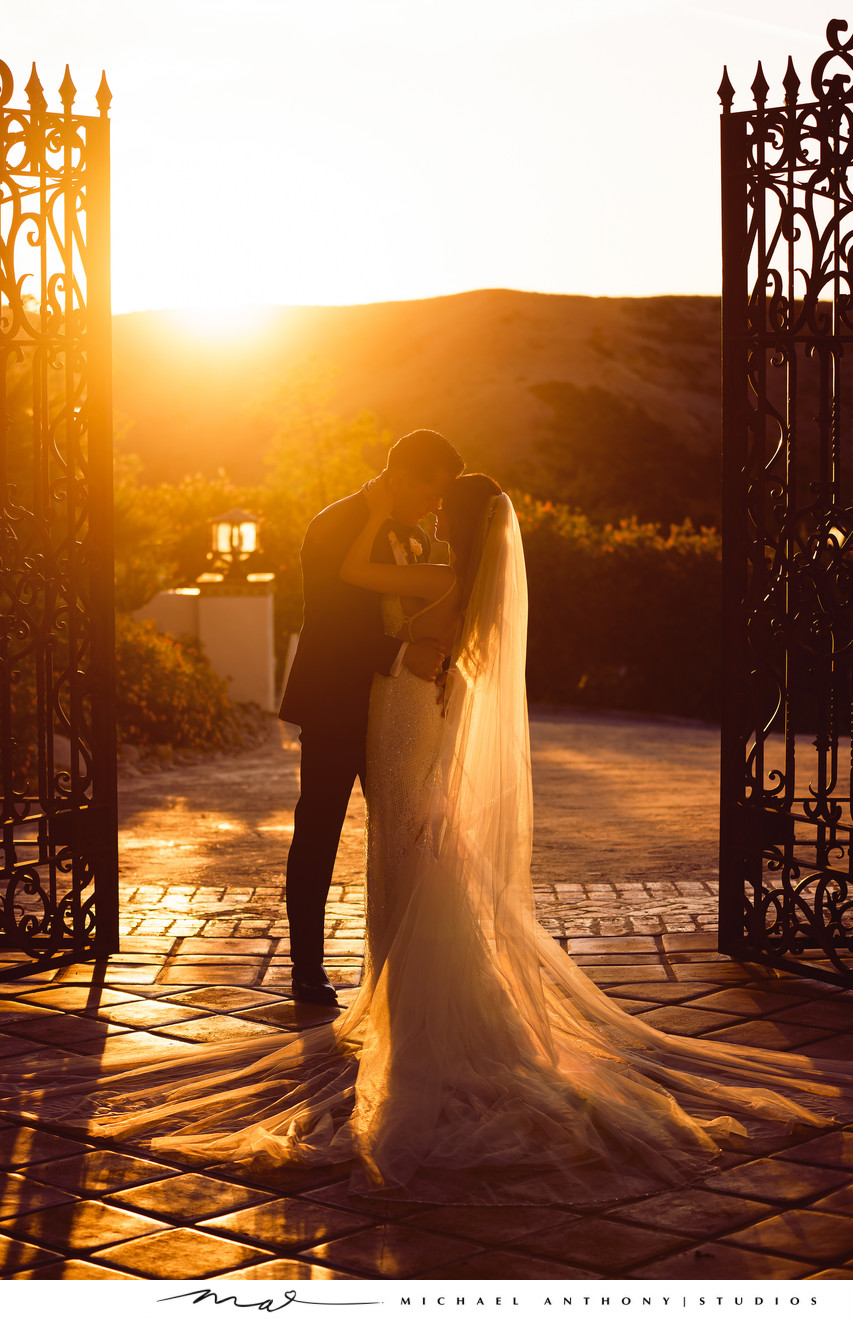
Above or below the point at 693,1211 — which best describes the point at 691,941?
below

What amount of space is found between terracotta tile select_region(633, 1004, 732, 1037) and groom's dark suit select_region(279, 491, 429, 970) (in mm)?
1180

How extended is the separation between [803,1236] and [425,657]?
6.74 ft

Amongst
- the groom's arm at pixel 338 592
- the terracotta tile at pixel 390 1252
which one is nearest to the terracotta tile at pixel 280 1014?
the groom's arm at pixel 338 592

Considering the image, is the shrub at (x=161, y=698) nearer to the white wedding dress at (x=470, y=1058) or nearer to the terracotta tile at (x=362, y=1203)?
the white wedding dress at (x=470, y=1058)

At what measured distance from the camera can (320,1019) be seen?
4.68 metres

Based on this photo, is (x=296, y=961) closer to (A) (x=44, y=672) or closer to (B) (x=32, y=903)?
(A) (x=44, y=672)

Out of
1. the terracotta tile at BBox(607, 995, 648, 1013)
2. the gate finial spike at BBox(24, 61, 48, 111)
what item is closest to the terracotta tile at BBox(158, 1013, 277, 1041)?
the terracotta tile at BBox(607, 995, 648, 1013)

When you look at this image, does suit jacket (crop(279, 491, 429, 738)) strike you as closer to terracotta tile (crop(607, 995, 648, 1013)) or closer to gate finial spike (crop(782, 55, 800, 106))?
terracotta tile (crop(607, 995, 648, 1013))

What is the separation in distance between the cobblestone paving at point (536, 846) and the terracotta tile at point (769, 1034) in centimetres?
126

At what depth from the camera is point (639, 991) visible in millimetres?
5008

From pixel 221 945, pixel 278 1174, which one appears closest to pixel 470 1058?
pixel 278 1174

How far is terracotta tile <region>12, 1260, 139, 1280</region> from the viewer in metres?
2.89

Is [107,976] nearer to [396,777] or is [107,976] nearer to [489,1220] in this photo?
[396,777]

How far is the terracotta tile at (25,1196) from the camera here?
3225 millimetres
